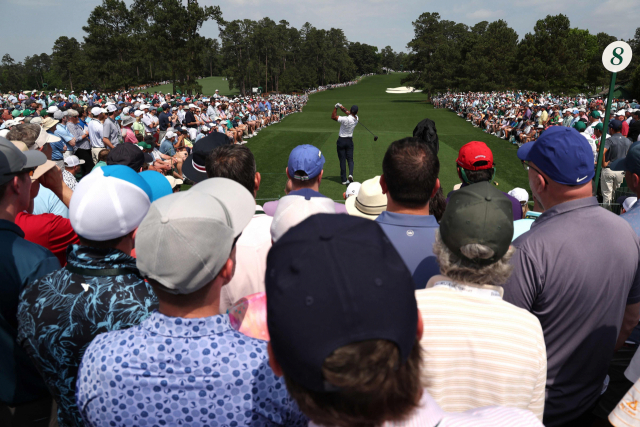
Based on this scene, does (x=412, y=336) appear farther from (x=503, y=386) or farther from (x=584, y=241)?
(x=584, y=241)

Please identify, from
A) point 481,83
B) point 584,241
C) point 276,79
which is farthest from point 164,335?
point 276,79

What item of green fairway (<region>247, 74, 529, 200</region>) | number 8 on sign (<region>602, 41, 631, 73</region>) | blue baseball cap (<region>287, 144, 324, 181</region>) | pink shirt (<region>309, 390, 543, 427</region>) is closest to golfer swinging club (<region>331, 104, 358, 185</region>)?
green fairway (<region>247, 74, 529, 200</region>)

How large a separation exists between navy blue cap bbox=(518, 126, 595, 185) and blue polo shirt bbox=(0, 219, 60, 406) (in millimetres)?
2805

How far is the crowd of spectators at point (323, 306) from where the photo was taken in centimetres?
95

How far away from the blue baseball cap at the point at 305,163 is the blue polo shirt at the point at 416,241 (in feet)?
4.89

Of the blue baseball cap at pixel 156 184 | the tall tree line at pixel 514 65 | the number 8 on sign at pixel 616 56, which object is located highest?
the tall tree line at pixel 514 65

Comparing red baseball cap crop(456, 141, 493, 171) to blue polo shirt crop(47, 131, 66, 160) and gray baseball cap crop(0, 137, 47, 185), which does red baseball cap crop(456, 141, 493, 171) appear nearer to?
gray baseball cap crop(0, 137, 47, 185)

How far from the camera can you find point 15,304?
2121mm

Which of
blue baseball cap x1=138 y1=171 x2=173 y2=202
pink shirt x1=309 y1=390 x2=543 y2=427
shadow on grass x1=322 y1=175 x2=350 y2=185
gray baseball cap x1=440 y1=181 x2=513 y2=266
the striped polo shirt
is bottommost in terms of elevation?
shadow on grass x1=322 y1=175 x2=350 y2=185

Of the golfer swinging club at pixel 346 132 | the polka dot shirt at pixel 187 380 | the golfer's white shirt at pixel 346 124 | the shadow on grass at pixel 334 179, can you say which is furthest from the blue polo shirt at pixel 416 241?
the shadow on grass at pixel 334 179

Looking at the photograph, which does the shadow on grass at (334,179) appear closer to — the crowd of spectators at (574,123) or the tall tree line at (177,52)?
the crowd of spectators at (574,123)

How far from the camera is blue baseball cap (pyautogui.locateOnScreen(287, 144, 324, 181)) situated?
12.8 feet

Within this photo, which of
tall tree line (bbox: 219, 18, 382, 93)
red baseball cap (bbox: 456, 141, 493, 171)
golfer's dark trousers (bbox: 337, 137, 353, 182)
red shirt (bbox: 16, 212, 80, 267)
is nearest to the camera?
red shirt (bbox: 16, 212, 80, 267)

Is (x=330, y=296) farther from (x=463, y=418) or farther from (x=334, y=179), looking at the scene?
(x=334, y=179)
